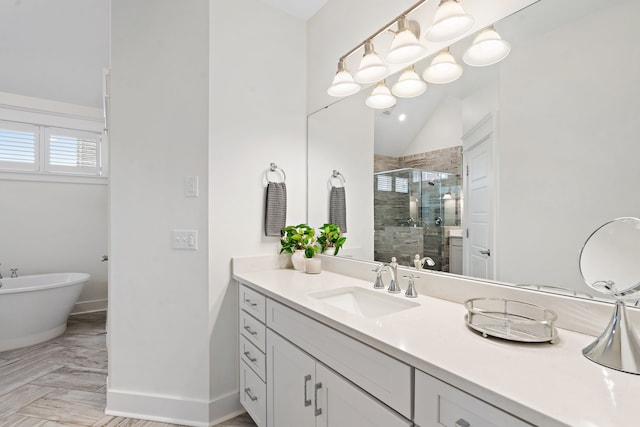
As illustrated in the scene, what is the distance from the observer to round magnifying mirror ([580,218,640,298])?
28.8 inches

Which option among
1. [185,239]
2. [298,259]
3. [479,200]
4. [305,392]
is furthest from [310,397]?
[185,239]

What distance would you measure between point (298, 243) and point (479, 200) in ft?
3.83

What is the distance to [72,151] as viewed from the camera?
146 inches

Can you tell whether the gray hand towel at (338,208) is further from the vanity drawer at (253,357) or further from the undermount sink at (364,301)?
the vanity drawer at (253,357)

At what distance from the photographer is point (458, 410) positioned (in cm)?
71

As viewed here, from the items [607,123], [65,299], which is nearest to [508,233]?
[607,123]

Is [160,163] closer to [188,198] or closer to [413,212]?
[188,198]

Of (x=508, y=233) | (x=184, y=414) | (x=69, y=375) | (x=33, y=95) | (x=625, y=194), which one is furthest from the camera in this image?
(x=33, y=95)

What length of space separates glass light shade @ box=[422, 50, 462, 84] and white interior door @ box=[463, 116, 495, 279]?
0.92 feet

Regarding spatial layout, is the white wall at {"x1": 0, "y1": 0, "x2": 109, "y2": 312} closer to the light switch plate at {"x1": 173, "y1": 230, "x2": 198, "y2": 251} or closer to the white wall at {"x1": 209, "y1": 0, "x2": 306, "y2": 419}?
the white wall at {"x1": 209, "y1": 0, "x2": 306, "y2": 419}

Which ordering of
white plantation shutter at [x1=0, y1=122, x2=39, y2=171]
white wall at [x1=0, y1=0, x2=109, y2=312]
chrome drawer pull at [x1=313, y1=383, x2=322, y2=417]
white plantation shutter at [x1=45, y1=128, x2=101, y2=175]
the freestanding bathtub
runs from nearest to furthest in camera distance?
chrome drawer pull at [x1=313, y1=383, x2=322, y2=417], white wall at [x1=0, y1=0, x2=109, y2=312], the freestanding bathtub, white plantation shutter at [x1=0, y1=122, x2=39, y2=171], white plantation shutter at [x1=45, y1=128, x2=101, y2=175]

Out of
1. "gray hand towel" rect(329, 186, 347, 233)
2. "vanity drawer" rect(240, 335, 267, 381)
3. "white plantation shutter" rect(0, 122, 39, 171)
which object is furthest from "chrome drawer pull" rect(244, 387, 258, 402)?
"white plantation shutter" rect(0, 122, 39, 171)


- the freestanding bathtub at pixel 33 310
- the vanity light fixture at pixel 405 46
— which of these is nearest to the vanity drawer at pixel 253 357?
the vanity light fixture at pixel 405 46

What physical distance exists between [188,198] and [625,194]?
193 centimetres
